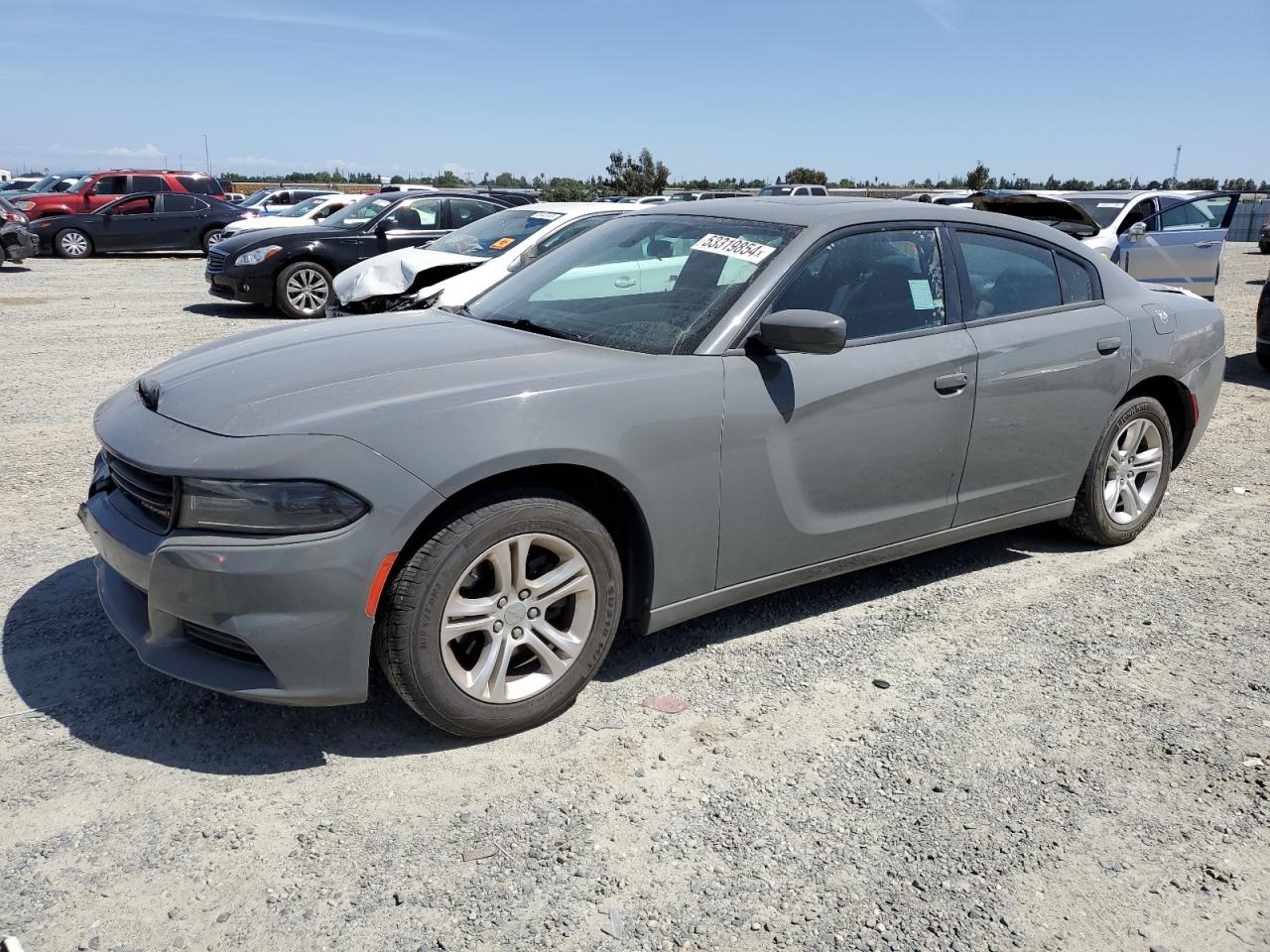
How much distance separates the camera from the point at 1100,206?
1403 centimetres

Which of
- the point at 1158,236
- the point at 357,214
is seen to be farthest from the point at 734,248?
the point at 357,214

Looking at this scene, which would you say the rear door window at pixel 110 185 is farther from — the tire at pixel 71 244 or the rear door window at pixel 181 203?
the tire at pixel 71 244

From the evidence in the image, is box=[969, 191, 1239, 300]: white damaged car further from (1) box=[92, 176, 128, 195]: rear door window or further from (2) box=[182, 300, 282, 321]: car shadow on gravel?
(1) box=[92, 176, 128, 195]: rear door window

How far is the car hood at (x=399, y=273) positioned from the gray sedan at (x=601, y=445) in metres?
6.03

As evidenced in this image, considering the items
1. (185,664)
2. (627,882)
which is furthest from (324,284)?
(627,882)

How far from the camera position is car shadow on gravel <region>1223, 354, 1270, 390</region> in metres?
9.39

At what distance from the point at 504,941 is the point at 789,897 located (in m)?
0.71

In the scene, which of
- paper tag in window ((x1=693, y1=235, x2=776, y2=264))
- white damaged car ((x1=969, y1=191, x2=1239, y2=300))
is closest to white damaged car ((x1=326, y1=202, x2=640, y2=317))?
white damaged car ((x1=969, y1=191, x2=1239, y2=300))

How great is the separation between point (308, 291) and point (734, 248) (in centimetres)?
1024

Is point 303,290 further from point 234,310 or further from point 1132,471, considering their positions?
point 1132,471

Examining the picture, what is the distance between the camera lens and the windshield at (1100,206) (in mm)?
13602

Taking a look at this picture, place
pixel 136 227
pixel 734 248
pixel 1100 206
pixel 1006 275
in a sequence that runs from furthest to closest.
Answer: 1. pixel 136 227
2. pixel 1100 206
3. pixel 1006 275
4. pixel 734 248

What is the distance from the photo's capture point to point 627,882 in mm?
2674

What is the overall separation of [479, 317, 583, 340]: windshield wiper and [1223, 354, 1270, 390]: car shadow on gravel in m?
7.68
